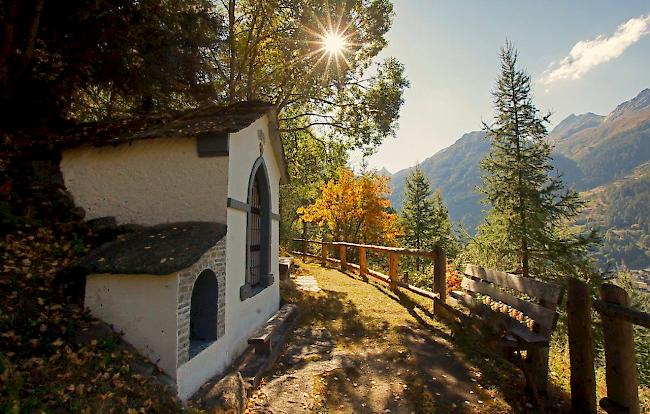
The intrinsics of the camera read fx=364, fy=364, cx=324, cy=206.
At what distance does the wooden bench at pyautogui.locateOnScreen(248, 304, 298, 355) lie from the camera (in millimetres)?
5996

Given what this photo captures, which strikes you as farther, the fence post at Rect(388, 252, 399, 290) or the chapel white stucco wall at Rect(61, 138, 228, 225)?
the fence post at Rect(388, 252, 399, 290)

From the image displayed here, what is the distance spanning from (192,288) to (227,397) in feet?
→ 4.35

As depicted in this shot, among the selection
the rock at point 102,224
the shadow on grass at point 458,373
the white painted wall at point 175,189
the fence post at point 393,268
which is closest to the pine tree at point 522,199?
the fence post at point 393,268

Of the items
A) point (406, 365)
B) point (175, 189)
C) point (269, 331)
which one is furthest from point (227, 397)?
point (175, 189)

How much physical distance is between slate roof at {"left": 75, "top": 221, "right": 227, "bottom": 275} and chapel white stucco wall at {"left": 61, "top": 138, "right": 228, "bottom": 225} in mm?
277

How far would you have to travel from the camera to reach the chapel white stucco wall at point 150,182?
562 centimetres

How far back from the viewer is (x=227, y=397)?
4.14 m

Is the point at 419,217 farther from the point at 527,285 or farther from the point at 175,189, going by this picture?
the point at 175,189

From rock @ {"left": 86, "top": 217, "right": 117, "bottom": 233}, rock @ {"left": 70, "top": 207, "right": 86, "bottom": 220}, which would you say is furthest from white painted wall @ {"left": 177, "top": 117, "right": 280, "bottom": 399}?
rock @ {"left": 70, "top": 207, "right": 86, "bottom": 220}

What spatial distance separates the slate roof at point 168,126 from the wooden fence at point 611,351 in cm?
500

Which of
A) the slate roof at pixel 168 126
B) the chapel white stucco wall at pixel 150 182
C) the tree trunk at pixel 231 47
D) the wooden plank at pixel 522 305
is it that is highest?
the tree trunk at pixel 231 47

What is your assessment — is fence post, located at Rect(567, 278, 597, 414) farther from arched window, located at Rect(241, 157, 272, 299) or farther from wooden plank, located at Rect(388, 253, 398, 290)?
wooden plank, located at Rect(388, 253, 398, 290)

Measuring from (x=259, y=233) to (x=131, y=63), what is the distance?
565cm

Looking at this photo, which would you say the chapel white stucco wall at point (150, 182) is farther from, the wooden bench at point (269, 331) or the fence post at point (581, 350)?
the fence post at point (581, 350)
